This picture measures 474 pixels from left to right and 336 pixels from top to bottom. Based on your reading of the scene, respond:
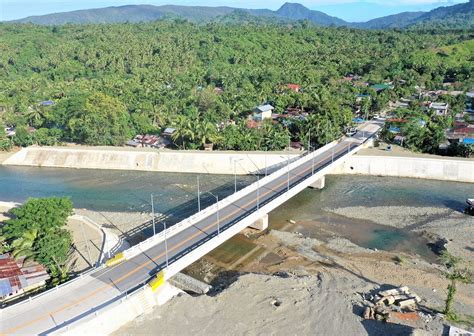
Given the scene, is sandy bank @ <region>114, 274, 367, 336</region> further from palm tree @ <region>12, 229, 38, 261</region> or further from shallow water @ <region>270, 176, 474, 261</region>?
palm tree @ <region>12, 229, 38, 261</region>

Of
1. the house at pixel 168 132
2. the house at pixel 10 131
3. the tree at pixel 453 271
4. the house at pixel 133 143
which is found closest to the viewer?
the tree at pixel 453 271

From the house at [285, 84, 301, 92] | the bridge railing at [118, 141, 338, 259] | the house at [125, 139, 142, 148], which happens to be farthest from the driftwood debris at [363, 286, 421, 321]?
the house at [285, 84, 301, 92]

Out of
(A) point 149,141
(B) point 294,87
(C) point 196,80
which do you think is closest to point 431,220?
(A) point 149,141

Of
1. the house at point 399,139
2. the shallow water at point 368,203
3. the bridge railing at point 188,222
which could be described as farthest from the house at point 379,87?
the bridge railing at point 188,222

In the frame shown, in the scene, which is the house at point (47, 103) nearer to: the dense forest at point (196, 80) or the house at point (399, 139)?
the dense forest at point (196, 80)

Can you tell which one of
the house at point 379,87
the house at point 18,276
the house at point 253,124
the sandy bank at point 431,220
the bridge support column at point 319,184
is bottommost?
the sandy bank at point 431,220

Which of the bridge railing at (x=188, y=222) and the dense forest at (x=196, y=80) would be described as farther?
the dense forest at (x=196, y=80)
